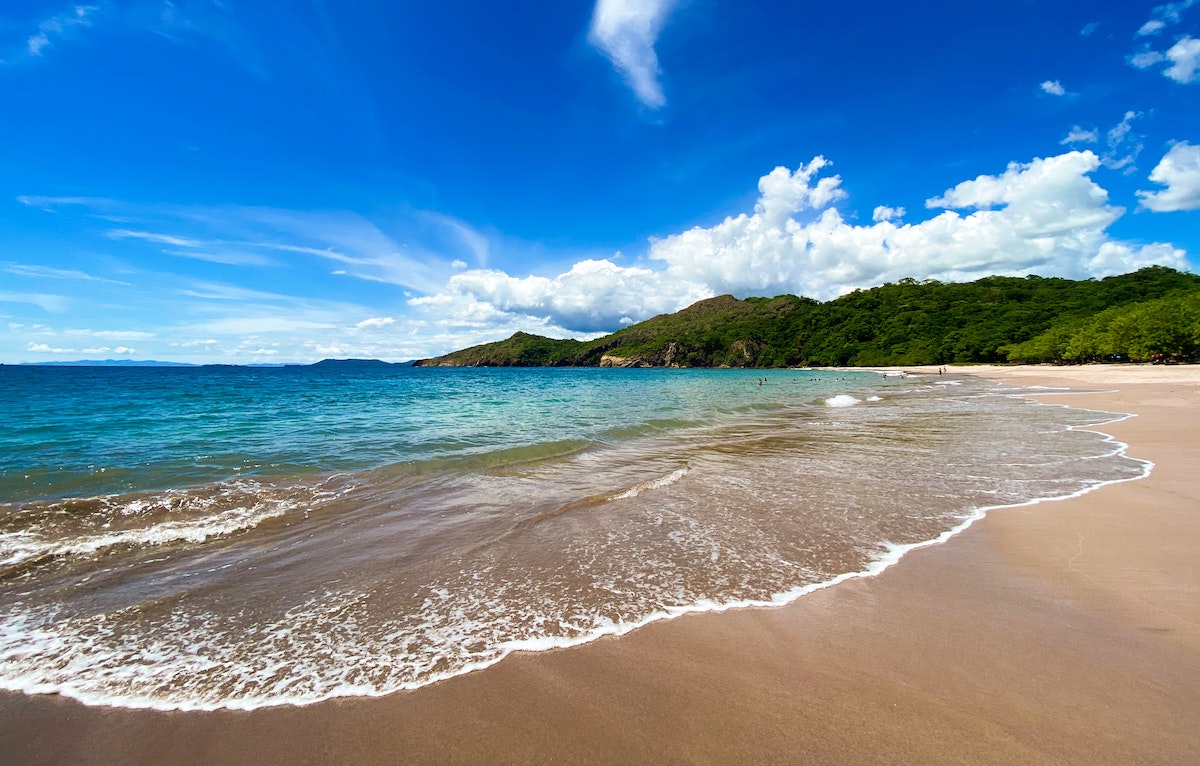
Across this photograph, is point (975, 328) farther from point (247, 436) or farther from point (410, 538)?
point (410, 538)

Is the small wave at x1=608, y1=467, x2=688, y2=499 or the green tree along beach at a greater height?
the green tree along beach

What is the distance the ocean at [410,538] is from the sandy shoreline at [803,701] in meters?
0.32

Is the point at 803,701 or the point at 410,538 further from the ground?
the point at 803,701

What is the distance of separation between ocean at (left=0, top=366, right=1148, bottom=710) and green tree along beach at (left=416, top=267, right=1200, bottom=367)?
77.1 meters

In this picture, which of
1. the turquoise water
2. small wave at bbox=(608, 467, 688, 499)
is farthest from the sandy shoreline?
the turquoise water

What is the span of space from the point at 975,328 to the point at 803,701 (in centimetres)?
14221

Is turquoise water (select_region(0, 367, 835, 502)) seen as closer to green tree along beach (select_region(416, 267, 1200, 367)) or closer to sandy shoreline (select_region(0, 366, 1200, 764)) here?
sandy shoreline (select_region(0, 366, 1200, 764))

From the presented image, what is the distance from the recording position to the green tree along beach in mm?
65750

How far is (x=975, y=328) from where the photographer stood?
376 feet

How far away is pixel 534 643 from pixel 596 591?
113cm

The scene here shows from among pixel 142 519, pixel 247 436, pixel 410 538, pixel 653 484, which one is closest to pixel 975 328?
pixel 653 484

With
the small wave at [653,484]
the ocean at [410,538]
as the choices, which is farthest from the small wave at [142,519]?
the small wave at [653,484]

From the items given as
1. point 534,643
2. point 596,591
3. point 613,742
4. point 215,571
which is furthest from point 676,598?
point 215,571

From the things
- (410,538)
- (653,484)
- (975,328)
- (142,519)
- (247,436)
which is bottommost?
(653,484)
